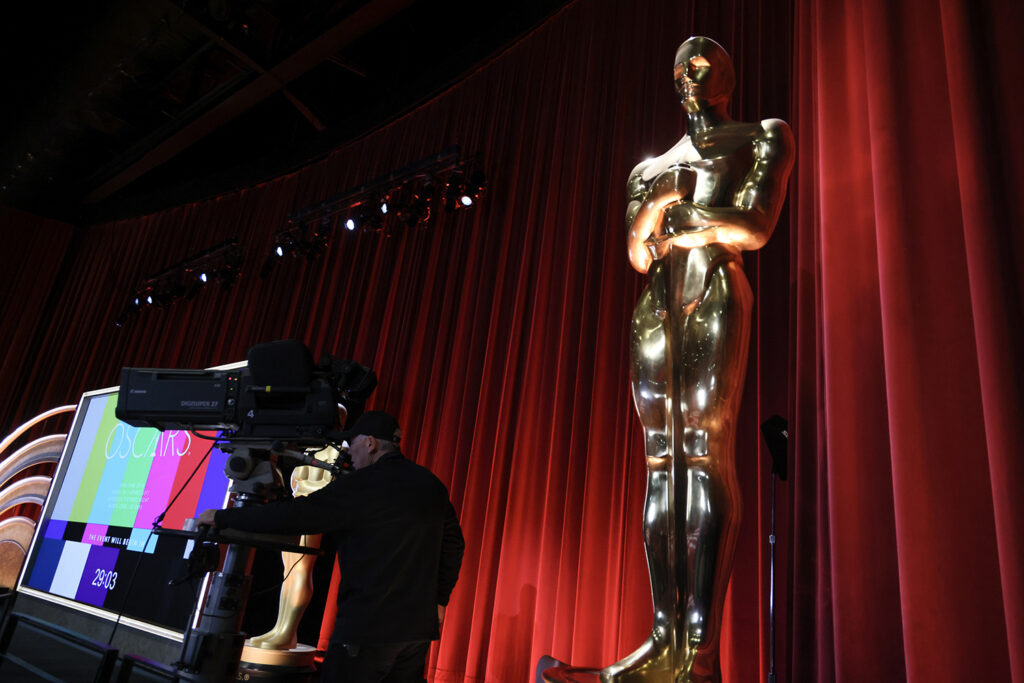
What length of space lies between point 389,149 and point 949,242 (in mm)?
4539

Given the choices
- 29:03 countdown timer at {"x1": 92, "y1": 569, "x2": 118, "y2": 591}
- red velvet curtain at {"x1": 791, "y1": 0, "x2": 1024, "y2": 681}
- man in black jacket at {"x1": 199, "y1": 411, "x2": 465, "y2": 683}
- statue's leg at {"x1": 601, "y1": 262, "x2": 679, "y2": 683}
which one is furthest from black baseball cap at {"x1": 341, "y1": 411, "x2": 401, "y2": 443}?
29:03 countdown timer at {"x1": 92, "y1": 569, "x2": 118, "y2": 591}

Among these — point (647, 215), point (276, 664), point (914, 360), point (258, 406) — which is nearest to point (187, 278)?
point (276, 664)

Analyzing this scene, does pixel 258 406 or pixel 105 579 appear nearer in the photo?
pixel 258 406

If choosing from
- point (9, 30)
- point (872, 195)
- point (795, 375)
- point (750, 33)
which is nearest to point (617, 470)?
point (795, 375)

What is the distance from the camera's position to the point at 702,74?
6.52 ft

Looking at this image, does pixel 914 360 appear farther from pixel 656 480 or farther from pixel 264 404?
pixel 264 404

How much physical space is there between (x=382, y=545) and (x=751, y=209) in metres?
1.42

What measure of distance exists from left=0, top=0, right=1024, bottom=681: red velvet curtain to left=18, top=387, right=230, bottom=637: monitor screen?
1261 millimetres

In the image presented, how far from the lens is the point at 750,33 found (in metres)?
3.15

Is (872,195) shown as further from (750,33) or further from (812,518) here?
(750,33)

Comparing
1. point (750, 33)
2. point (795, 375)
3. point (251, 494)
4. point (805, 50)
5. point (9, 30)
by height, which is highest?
point (750, 33)

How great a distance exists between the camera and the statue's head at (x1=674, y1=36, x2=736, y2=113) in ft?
6.52

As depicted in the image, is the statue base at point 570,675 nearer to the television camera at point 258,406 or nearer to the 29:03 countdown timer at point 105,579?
the television camera at point 258,406

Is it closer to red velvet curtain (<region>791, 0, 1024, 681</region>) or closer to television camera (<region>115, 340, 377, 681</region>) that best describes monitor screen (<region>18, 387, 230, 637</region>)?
television camera (<region>115, 340, 377, 681</region>)
